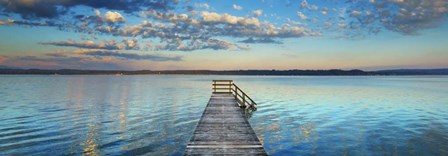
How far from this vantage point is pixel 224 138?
43.2 ft

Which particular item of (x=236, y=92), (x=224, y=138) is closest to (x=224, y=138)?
(x=224, y=138)

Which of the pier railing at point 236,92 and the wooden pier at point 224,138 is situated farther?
→ the pier railing at point 236,92

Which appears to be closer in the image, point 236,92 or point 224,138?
point 224,138

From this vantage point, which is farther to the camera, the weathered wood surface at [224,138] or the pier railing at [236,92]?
the pier railing at [236,92]

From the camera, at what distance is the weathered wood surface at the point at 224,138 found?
11.2m

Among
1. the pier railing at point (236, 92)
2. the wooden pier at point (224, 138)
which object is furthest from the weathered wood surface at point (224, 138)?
the pier railing at point (236, 92)

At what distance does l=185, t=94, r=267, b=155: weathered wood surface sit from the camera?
11164 millimetres

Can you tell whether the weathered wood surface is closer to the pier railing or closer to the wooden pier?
the wooden pier

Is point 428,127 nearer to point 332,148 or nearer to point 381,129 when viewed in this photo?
point 381,129

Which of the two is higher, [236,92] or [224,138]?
[236,92]

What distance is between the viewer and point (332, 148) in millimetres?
16172

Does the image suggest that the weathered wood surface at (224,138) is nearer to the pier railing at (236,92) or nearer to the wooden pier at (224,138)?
the wooden pier at (224,138)

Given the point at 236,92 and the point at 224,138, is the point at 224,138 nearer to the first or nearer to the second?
the point at 224,138

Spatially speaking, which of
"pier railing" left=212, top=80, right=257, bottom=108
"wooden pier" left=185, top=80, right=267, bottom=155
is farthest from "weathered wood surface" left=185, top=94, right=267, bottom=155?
"pier railing" left=212, top=80, right=257, bottom=108
